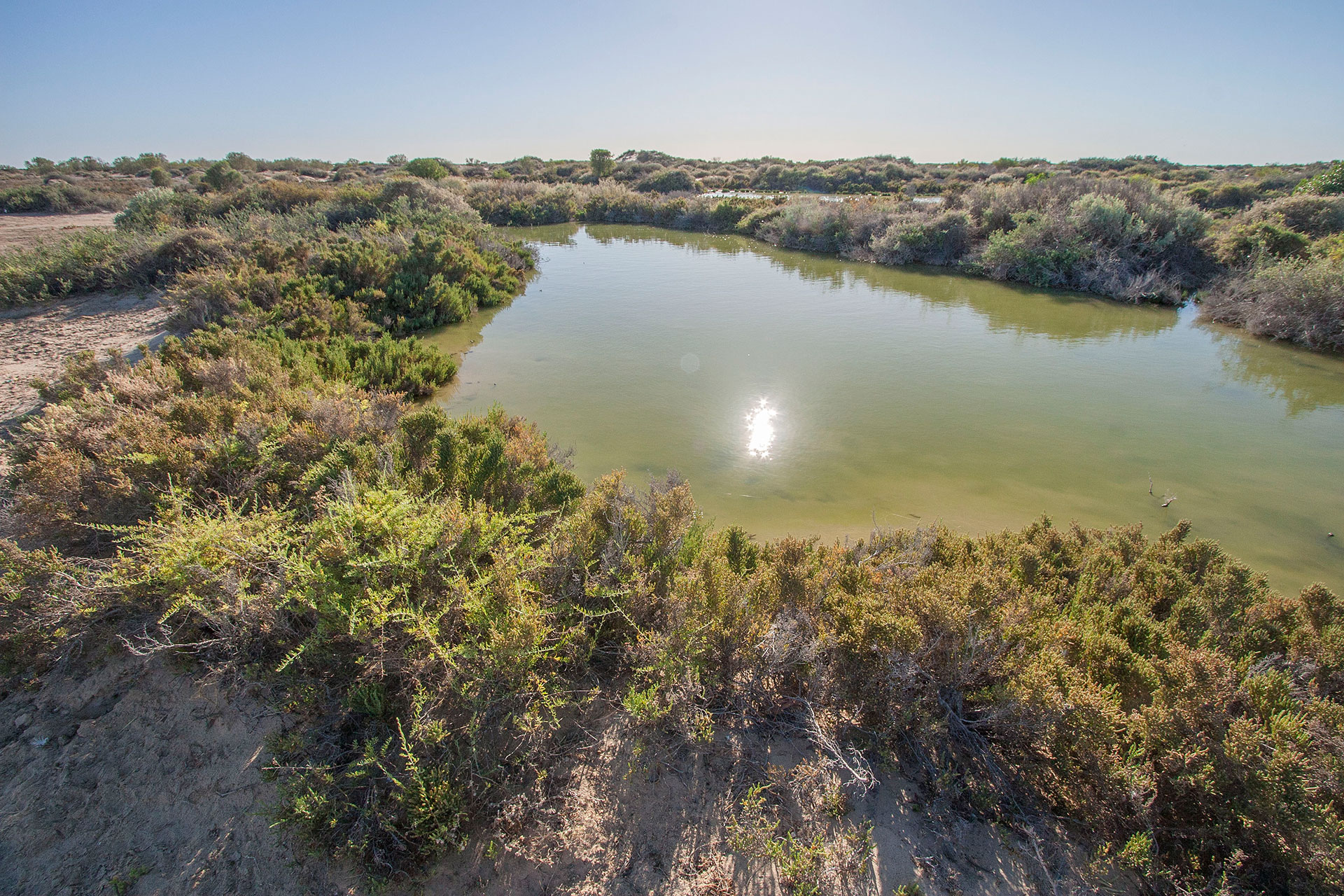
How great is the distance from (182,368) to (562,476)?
4431 millimetres

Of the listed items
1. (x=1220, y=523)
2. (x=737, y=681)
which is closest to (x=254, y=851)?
(x=737, y=681)

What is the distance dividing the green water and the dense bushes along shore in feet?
4.38

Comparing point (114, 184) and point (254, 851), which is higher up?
point (114, 184)

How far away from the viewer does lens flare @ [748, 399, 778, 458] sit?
589 cm

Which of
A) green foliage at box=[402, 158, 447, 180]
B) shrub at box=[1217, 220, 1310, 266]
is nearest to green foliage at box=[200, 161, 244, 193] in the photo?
green foliage at box=[402, 158, 447, 180]

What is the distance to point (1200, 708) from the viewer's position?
228cm

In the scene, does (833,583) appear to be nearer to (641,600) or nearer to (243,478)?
(641,600)

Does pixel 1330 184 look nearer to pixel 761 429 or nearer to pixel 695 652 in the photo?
pixel 761 429

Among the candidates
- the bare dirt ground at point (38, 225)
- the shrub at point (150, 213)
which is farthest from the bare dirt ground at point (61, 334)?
the bare dirt ground at point (38, 225)

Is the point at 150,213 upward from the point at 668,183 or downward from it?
downward

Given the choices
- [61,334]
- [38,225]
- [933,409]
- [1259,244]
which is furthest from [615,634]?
[38,225]

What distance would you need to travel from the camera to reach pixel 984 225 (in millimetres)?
14805

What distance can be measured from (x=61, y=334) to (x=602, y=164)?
36.1m

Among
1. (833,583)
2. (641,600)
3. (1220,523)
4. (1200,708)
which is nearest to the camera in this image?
(1200,708)
